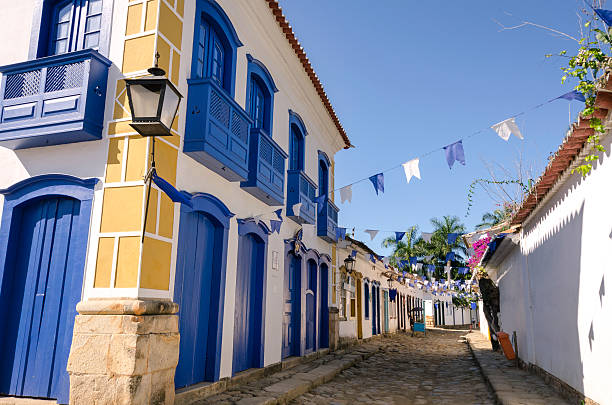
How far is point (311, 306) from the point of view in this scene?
38.9 ft

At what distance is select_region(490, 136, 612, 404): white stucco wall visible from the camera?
193 inches

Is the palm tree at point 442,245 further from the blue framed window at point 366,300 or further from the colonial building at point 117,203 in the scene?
the colonial building at point 117,203

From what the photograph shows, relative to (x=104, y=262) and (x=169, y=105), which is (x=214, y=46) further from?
(x=104, y=262)

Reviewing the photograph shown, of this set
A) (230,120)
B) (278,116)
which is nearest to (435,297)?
(278,116)

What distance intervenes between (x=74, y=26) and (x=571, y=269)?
7552 mm

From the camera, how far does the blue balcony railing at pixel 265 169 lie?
25.2ft

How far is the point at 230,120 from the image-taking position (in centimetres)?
667

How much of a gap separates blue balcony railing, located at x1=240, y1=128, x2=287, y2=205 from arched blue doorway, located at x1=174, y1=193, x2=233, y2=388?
0.93 m

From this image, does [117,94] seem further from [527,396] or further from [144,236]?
[527,396]

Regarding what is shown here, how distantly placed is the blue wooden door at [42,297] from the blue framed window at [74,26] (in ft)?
7.01

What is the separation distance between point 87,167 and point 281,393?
13.5ft

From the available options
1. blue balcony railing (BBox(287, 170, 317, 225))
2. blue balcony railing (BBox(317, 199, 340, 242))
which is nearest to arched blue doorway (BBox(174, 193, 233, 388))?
blue balcony railing (BBox(287, 170, 317, 225))

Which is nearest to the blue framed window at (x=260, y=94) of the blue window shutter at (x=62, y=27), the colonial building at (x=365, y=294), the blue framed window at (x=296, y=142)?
the blue framed window at (x=296, y=142)

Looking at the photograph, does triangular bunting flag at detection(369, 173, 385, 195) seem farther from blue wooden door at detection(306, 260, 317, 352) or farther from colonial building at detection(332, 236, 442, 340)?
colonial building at detection(332, 236, 442, 340)
